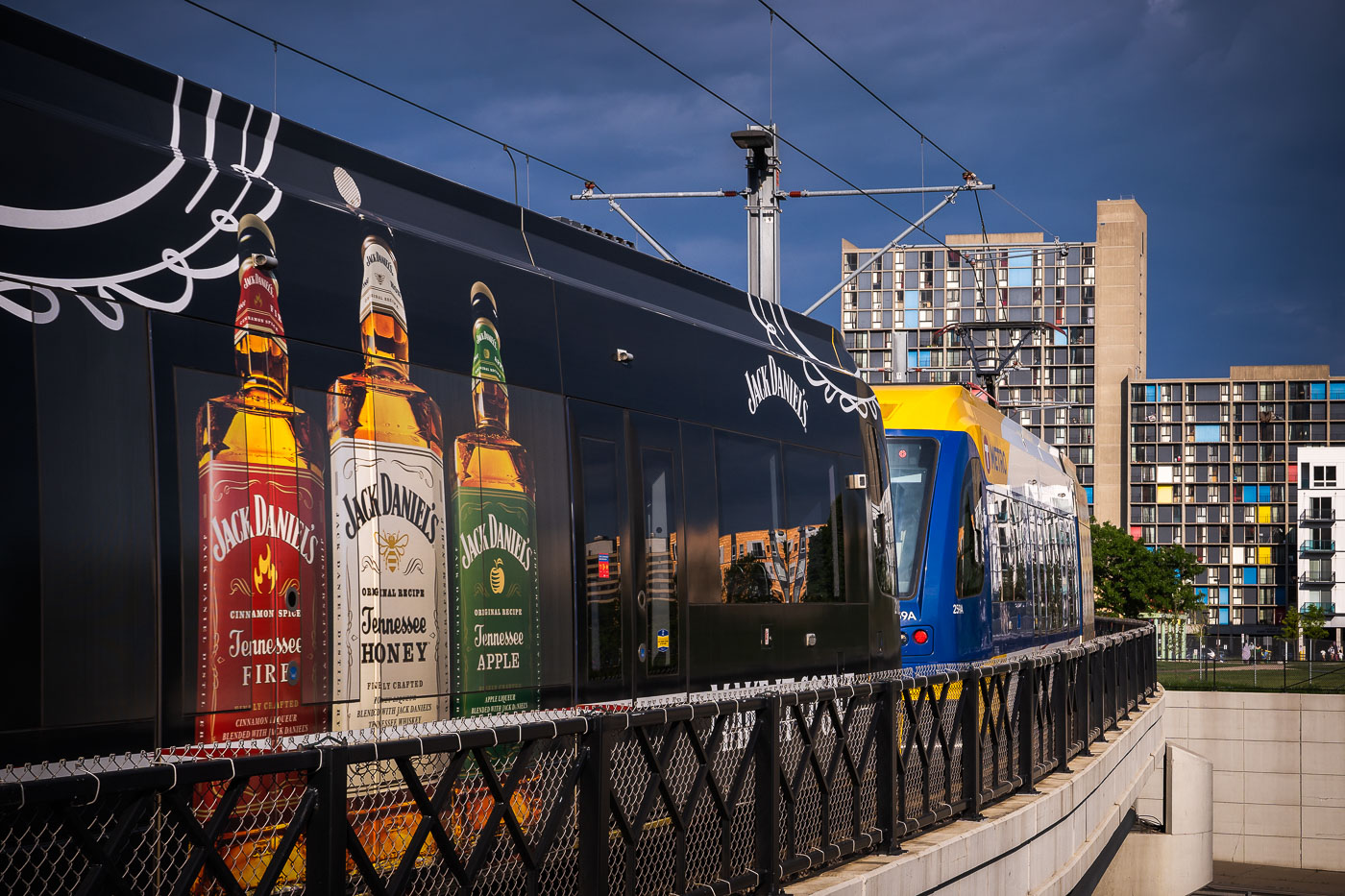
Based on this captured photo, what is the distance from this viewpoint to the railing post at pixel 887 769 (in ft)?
28.3

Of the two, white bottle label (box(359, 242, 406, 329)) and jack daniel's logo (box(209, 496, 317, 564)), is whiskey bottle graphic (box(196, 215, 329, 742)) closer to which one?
jack daniel's logo (box(209, 496, 317, 564))

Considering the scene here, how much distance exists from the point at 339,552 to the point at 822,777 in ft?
8.97

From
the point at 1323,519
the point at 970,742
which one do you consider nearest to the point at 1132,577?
the point at 1323,519

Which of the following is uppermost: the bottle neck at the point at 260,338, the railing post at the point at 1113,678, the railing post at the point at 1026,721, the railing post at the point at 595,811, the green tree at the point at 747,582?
the bottle neck at the point at 260,338

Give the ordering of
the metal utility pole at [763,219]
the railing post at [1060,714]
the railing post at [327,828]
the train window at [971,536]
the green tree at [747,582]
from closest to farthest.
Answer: the railing post at [327,828], the green tree at [747,582], the railing post at [1060,714], the train window at [971,536], the metal utility pole at [763,219]

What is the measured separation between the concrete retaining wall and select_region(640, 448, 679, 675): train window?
3331 cm

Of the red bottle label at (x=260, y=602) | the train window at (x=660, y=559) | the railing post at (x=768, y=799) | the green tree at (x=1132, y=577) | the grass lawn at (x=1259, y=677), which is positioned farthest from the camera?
the green tree at (x=1132, y=577)

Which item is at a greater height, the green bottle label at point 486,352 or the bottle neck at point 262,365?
the green bottle label at point 486,352

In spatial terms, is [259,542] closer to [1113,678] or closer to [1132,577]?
[1113,678]

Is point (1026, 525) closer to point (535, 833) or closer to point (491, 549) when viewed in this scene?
point (491, 549)

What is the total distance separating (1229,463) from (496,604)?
137 meters

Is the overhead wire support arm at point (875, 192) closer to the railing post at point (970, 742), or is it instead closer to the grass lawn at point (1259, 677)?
the railing post at point (970, 742)

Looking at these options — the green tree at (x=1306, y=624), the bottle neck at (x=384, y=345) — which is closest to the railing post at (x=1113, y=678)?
the bottle neck at (x=384, y=345)

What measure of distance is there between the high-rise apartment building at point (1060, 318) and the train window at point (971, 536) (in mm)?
118714
